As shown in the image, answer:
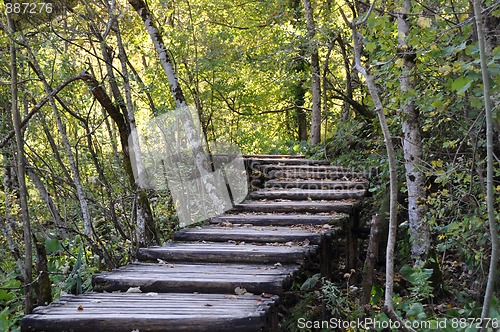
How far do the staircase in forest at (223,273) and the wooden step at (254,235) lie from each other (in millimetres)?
10

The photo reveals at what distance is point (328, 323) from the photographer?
4.96 meters

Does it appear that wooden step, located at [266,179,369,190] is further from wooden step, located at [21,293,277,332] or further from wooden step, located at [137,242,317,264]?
wooden step, located at [21,293,277,332]

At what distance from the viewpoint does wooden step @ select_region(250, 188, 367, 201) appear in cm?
728

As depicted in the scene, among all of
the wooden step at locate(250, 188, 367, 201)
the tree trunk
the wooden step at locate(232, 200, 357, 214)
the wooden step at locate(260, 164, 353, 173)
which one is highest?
the wooden step at locate(260, 164, 353, 173)

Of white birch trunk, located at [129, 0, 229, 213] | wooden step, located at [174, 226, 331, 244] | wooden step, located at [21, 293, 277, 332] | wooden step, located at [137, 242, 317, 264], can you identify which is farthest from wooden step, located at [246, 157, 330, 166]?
wooden step, located at [21, 293, 277, 332]

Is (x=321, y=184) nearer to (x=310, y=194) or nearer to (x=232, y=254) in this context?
(x=310, y=194)

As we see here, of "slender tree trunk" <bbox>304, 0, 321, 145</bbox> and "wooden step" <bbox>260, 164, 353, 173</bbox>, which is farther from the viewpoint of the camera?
"slender tree trunk" <bbox>304, 0, 321, 145</bbox>

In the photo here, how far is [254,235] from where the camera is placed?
520cm

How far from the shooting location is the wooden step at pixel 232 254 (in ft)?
14.4

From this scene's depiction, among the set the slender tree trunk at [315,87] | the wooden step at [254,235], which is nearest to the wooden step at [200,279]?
the wooden step at [254,235]

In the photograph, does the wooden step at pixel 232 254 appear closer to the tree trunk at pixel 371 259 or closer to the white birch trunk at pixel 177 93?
the tree trunk at pixel 371 259

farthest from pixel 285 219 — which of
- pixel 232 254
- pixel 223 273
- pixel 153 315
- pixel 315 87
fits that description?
pixel 315 87

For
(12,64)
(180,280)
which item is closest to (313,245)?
(180,280)

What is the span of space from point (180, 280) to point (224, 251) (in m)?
0.85
